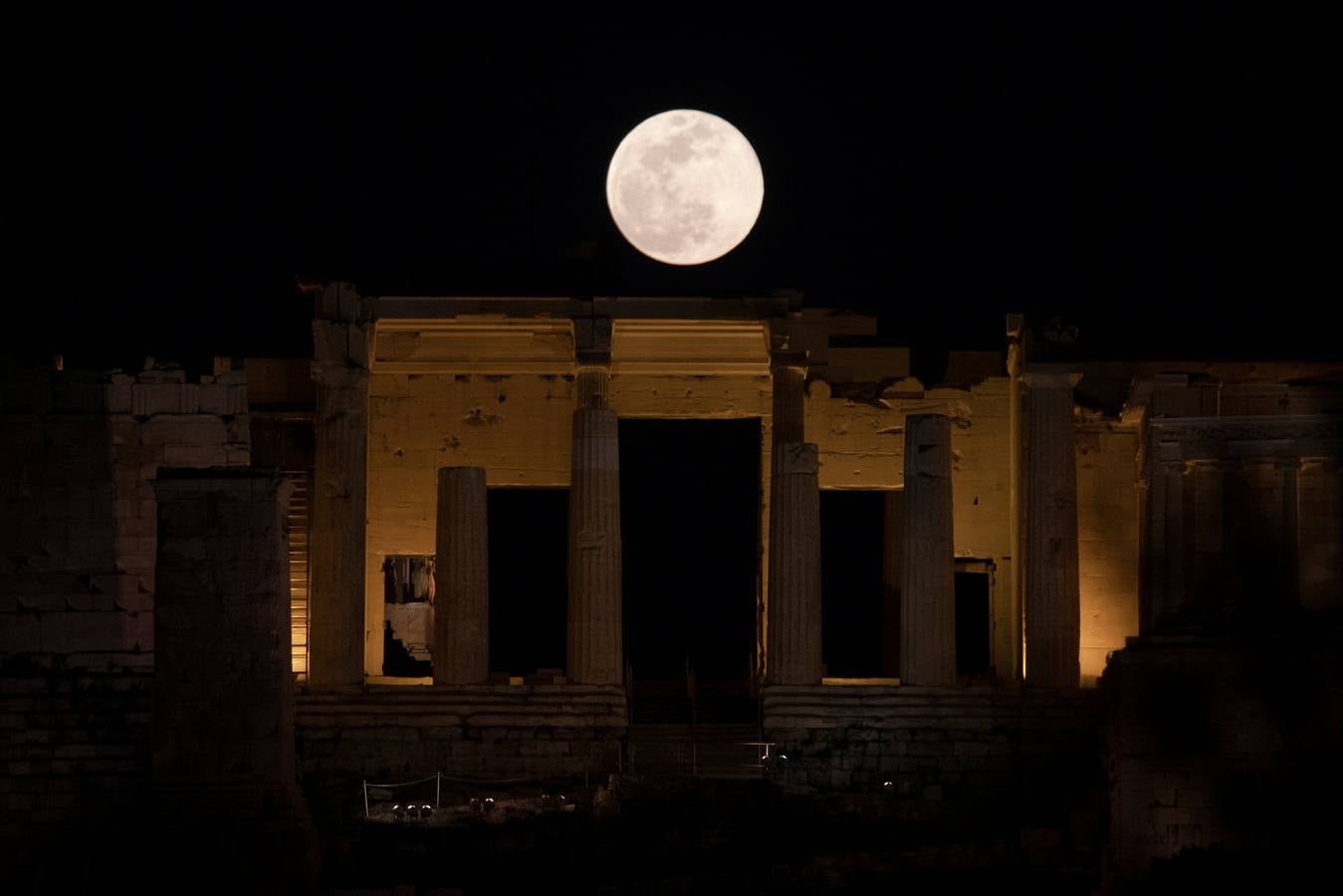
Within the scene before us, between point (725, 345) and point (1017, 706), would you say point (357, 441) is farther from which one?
point (1017, 706)

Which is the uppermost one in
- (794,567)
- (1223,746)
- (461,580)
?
(794,567)

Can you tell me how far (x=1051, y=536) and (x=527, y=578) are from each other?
1992 centimetres

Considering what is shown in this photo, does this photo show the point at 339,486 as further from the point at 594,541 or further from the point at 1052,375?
the point at 1052,375

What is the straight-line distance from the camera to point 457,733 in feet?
156

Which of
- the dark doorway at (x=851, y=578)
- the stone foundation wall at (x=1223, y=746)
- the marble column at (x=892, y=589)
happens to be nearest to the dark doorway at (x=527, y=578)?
the dark doorway at (x=851, y=578)

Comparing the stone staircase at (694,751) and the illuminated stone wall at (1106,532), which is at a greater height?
the illuminated stone wall at (1106,532)

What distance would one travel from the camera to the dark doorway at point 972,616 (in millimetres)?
65062

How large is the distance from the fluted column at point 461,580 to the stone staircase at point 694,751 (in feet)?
9.86

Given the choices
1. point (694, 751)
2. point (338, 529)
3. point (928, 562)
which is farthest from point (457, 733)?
point (928, 562)

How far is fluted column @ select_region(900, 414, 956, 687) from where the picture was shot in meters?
48.9

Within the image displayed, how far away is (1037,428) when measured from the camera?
1984 inches

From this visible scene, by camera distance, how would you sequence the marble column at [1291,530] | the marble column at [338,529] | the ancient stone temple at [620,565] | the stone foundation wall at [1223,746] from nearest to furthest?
the stone foundation wall at [1223,746] → the ancient stone temple at [620,565] → the marble column at [1291,530] → the marble column at [338,529]

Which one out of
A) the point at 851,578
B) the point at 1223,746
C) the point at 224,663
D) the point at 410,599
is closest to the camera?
the point at 224,663

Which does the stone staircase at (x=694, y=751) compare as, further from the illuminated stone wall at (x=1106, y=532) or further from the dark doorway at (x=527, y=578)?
the dark doorway at (x=527, y=578)
